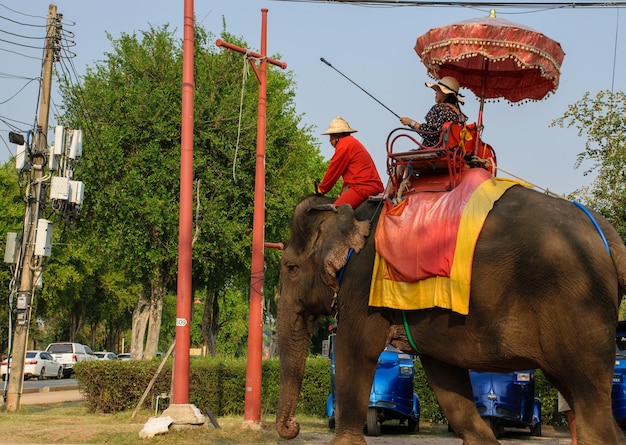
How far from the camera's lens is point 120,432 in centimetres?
1346

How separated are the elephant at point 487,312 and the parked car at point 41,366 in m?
36.8

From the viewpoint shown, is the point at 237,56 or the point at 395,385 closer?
the point at 395,385

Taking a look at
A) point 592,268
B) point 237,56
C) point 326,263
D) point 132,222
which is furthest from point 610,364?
point 237,56

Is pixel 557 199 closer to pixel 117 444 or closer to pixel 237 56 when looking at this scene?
pixel 117 444

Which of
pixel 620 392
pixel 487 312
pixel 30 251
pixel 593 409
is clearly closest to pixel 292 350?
pixel 487 312

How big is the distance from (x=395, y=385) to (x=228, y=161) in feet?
37.8

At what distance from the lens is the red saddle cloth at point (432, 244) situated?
20.5 feet

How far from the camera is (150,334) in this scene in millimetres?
28922

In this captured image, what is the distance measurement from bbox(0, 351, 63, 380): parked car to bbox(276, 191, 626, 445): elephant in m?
36.8

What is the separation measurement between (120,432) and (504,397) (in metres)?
6.93

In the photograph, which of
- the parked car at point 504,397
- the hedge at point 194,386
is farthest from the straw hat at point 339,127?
the hedge at point 194,386

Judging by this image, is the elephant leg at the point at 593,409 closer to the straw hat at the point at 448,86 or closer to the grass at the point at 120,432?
the straw hat at the point at 448,86

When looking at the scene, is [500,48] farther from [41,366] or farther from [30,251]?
[41,366]

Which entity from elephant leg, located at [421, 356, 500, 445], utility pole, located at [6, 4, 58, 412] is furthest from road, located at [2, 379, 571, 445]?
utility pole, located at [6, 4, 58, 412]
